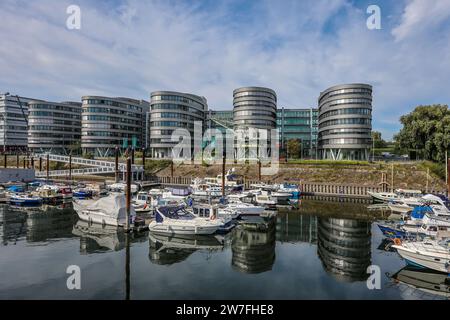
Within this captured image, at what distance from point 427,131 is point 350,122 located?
1169 inches

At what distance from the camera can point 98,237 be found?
35.0 m

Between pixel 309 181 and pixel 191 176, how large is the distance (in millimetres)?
36286

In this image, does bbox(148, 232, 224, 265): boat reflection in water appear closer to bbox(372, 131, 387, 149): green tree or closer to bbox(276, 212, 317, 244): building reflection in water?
bbox(276, 212, 317, 244): building reflection in water

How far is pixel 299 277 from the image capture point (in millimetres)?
24297

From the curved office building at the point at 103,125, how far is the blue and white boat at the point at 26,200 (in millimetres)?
78808

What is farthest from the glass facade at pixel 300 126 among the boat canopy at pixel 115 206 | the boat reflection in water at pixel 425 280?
the boat reflection in water at pixel 425 280

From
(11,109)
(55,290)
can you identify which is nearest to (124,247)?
(55,290)

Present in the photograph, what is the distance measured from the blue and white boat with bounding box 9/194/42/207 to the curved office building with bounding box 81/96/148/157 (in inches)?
3103

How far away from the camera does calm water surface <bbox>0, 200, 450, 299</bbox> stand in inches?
850

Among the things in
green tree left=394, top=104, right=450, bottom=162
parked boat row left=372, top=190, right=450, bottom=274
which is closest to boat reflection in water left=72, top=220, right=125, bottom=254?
parked boat row left=372, top=190, right=450, bottom=274

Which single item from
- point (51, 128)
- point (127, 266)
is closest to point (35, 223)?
point (127, 266)

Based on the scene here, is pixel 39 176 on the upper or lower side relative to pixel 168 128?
lower
